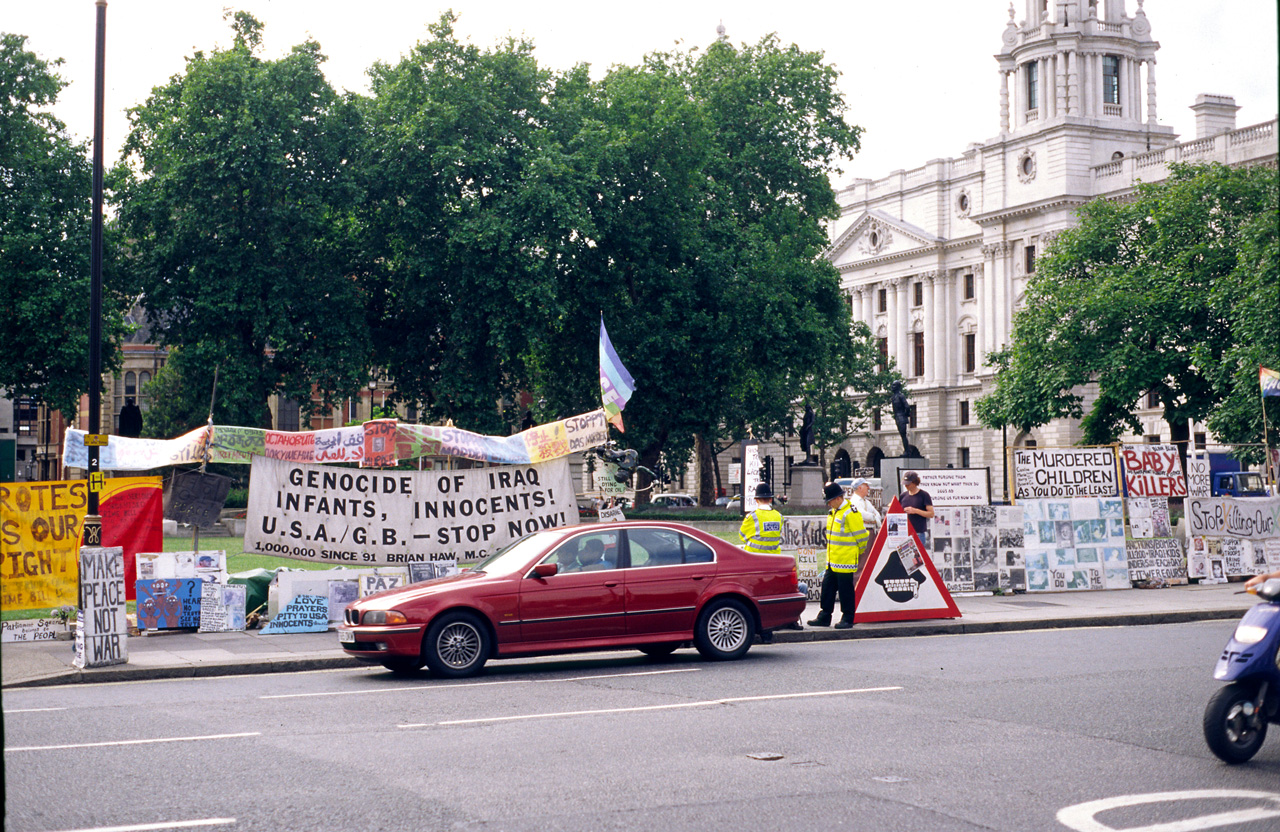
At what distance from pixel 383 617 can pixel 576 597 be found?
1.88m

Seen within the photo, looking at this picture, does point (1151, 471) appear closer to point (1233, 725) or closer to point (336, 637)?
point (336, 637)

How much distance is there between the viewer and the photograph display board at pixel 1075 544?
21453 mm

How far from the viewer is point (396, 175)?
130 ft

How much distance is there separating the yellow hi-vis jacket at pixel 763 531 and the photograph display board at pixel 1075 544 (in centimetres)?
715

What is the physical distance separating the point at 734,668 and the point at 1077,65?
73.5m

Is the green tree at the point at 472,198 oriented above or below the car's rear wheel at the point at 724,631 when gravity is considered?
above

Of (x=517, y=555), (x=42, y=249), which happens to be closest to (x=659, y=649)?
(x=517, y=555)

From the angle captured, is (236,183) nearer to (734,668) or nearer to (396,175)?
(396,175)

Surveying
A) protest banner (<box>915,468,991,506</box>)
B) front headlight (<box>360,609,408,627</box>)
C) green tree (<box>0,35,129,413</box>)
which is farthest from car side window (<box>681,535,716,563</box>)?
green tree (<box>0,35,129,413</box>)

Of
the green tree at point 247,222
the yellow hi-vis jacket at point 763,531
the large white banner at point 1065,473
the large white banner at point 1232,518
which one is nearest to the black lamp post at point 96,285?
the yellow hi-vis jacket at point 763,531

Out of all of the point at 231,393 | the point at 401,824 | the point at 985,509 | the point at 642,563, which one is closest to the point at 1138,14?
the point at 231,393

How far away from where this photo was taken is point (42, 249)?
3994cm

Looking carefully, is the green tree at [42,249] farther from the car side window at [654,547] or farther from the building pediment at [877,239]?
the building pediment at [877,239]

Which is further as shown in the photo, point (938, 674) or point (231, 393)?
point (231, 393)
